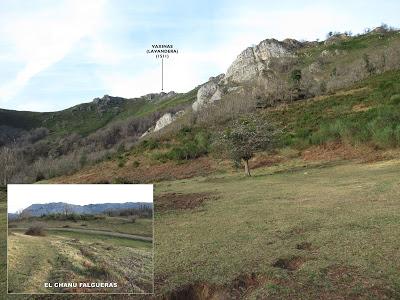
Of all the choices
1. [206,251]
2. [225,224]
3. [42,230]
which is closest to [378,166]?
[225,224]

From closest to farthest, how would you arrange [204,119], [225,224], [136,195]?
1. [136,195]
2. [225,224]
3. [204,119]

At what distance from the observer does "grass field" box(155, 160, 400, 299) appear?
8.23 meters

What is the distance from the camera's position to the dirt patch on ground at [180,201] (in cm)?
1809

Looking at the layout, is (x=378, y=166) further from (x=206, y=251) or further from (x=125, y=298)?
(x=125, y=298)

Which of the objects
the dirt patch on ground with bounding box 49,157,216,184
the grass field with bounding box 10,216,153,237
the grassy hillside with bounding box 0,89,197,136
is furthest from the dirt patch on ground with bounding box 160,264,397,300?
the grassy hillside with bounding box 0,89,197,136

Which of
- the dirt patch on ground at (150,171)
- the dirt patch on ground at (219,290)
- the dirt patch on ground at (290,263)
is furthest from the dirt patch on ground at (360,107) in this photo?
the dirt patch on ground at (219,290)

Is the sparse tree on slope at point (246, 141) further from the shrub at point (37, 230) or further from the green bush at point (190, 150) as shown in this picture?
the shrub at point (37, 230)

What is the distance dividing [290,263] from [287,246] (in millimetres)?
1079

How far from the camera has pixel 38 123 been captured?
7338 inches

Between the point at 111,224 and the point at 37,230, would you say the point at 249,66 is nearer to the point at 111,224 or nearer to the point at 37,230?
the point at 111,224

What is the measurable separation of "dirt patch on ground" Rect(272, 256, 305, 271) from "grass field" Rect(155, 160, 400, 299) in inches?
0.9

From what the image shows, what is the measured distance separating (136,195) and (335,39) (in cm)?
12689

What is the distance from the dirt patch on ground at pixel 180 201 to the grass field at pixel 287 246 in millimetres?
858

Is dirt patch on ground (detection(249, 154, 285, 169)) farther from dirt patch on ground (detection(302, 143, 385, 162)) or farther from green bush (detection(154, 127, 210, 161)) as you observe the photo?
green bush (detection(154, 127, 210, 161))
